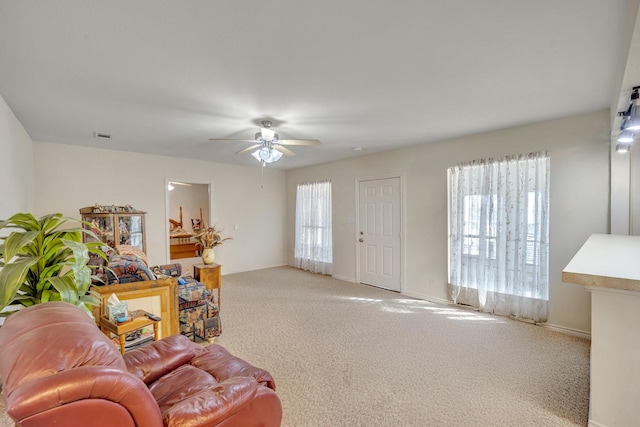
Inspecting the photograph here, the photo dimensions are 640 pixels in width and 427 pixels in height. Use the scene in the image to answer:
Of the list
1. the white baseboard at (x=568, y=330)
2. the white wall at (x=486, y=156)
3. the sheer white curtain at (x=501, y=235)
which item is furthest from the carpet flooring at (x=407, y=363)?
the white wall at (x=486, y=156)

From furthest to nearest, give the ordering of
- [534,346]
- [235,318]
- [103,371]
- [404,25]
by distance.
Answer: [235,318] < [534,346] < [404,25] < [103,371]

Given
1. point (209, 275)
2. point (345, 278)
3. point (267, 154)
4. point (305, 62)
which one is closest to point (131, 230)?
point (209, 275)

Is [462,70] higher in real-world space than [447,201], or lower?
higher

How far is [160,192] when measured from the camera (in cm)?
542

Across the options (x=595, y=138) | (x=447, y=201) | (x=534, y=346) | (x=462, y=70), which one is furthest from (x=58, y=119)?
(x=595, y=138)

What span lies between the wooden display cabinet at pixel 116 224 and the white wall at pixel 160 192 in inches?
19.5

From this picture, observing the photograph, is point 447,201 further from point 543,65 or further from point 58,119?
point 58,119

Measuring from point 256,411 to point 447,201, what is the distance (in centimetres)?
379

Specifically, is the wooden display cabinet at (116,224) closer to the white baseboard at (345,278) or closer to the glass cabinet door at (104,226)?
the glass cabinet door at (104,226)

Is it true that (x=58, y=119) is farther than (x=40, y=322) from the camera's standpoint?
Yes

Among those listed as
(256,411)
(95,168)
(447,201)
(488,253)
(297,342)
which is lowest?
(297,342)

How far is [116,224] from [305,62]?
3958mm

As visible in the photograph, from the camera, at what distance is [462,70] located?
217 centimetres

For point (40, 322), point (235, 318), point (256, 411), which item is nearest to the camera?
point (40, 322)
